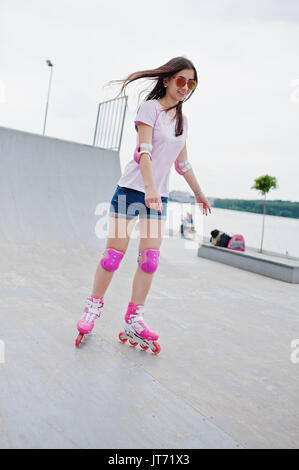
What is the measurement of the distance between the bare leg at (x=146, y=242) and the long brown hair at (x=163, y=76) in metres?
0.49

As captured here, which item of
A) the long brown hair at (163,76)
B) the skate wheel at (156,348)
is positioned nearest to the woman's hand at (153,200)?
the long brown hair at (163,76)

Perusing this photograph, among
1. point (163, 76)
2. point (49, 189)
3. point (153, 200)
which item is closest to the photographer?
point (153, 200)

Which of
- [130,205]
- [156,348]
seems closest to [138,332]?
[156,348]

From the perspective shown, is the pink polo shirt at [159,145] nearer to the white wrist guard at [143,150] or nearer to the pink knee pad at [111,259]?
the white wrist guard at [143,150]

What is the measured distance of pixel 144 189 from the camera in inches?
69.8

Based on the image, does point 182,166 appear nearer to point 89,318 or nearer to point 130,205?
point 130,205

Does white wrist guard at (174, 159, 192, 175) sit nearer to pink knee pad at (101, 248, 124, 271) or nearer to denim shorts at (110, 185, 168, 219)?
denim shorts at (110, 185, 168, 219)

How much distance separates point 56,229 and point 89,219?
702 mm

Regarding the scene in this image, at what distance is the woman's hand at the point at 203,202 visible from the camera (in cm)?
209

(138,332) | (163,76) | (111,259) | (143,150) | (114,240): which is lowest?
(138,332)

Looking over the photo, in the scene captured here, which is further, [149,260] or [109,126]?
[109,126]

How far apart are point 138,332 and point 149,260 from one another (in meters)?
0.39

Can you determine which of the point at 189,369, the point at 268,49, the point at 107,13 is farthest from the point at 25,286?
the point at 107,13

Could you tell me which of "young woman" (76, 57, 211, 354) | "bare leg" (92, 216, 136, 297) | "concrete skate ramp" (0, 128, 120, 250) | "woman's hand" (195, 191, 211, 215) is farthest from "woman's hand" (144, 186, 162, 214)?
"concrete skate ramp" (0, 128, 120, 250)
